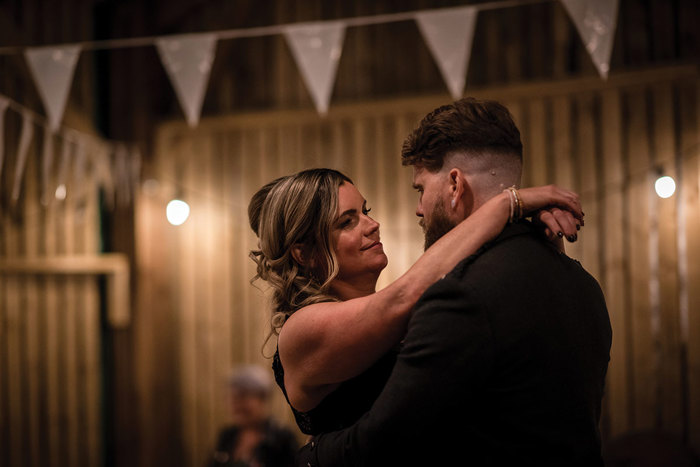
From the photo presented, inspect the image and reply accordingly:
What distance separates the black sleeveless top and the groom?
0.62 ft

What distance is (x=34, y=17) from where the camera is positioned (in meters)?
4.92

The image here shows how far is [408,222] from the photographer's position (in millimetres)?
5035

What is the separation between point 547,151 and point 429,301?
3820 mm

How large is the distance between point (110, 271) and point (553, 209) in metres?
4.39

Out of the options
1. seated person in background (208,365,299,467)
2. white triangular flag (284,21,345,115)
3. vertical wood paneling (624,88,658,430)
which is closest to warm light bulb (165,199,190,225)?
seated person in background (208,365,299,467)

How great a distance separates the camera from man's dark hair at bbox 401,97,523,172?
4.99 feet

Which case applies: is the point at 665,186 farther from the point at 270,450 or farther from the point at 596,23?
the point at 270,450

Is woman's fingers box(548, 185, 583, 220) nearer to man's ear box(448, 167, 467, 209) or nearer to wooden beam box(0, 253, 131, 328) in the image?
man's ear box(448, 167, 467, 209)

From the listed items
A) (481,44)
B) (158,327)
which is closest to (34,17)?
(158,327)

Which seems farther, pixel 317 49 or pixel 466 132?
pixel 317 49

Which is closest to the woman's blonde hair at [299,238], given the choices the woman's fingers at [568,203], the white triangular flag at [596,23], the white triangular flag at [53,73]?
the woman's fingers at [568,203]

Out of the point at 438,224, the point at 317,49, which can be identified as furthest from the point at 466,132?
the point at 317,49

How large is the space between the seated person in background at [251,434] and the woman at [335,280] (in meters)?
2.35

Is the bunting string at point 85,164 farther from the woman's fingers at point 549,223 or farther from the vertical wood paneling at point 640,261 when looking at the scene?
the vertical wood paneling at point 640,261
